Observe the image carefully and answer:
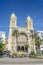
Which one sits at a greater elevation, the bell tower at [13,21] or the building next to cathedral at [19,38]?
the bell tower at [13,21]

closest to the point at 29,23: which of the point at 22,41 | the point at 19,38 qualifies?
the point at 19,38

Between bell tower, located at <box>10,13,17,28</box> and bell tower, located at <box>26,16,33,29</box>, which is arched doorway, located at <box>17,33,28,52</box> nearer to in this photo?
bell tower, located at <box>26,16,33,29</box>

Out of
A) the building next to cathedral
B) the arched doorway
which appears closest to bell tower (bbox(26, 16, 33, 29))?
the building next to cathedral

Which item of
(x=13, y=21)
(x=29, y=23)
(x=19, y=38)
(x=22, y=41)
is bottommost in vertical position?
(x=22, y=41)

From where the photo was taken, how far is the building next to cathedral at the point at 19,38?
79.4m

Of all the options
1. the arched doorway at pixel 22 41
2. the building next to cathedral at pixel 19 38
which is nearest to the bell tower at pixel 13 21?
the building next to cathedral at pixel 19 38

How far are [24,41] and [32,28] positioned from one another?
961cm

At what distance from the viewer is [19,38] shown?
81562 millimetres

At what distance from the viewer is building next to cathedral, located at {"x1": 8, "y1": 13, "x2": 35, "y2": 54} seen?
261 feet

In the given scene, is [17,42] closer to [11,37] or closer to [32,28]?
[11,37]

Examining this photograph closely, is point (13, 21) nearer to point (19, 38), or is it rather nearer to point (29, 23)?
point (29, 23)

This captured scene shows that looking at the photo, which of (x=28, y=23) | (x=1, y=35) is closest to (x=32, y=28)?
(x=28, y=23)

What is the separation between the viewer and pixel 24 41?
3228 inches

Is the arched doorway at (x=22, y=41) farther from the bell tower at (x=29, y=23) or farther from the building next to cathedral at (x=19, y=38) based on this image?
the bell tower at (x=29, y=23)
